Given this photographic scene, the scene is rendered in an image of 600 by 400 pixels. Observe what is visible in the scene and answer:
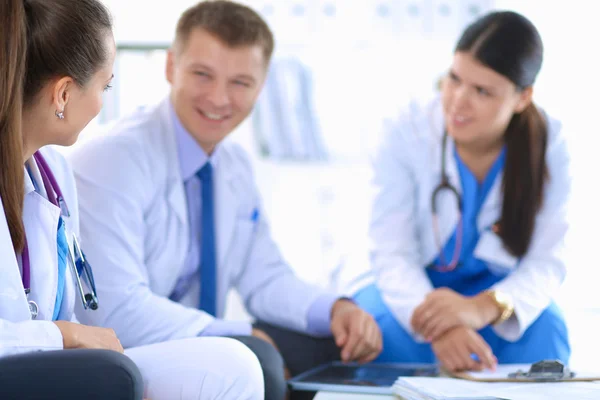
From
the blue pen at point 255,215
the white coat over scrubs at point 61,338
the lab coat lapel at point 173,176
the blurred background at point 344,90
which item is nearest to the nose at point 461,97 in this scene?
the blue pen at point 255,215

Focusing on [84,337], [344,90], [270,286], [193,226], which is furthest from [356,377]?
[344,90]

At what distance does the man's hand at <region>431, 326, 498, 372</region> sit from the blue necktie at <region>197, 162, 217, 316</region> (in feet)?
1.84

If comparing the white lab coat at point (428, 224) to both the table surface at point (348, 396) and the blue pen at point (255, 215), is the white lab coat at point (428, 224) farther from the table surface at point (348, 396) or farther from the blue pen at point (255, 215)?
the table surface at point (348, 396)

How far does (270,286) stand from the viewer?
2.00 metres

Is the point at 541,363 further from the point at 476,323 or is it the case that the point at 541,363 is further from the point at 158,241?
the point at 158,241

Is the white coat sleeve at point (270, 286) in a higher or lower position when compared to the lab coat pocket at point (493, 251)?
lower

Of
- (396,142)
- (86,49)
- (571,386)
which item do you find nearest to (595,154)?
(396,142)

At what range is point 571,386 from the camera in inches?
52.2

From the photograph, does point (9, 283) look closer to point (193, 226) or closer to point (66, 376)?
point (66, 376)

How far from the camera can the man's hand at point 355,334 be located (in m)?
1.81

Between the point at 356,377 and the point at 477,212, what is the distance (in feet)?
2.40

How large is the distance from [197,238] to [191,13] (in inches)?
22.8

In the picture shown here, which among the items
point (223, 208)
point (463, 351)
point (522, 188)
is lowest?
point (463, 351)

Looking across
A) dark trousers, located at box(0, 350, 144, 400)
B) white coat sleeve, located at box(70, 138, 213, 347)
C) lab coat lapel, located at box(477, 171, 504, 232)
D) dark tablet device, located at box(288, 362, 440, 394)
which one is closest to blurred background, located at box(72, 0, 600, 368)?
lab coat lapel, located at box(477, 171, 504, 232)
